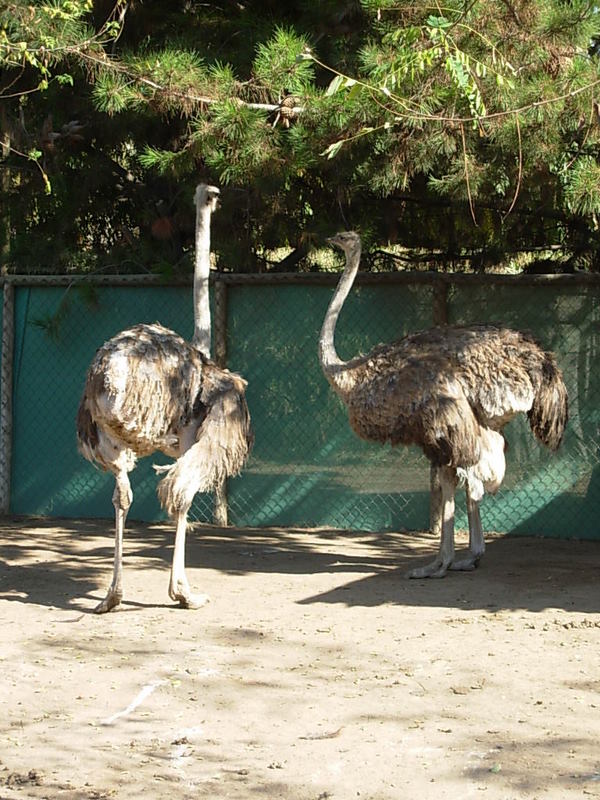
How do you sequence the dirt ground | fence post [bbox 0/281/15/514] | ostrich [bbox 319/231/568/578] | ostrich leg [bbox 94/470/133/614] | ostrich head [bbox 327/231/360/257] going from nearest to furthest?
the dirt ground
ostrich leg [bbox 94/470/133/614]
ostrich [bbox 319/231/568/578]
ostrich head [bbox 327/231/360/257]
fence post [bbox 0/281/15/514]

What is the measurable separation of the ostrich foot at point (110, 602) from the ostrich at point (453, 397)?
178 cm

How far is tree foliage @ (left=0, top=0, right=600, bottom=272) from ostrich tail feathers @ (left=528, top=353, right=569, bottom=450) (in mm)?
1033

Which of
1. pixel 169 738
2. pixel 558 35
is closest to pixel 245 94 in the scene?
pixel 558 35

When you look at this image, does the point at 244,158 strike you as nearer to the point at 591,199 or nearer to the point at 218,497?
the point at 591,199

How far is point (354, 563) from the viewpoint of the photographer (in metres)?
8.11

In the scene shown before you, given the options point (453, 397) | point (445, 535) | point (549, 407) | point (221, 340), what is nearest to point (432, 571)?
point (445, 535)

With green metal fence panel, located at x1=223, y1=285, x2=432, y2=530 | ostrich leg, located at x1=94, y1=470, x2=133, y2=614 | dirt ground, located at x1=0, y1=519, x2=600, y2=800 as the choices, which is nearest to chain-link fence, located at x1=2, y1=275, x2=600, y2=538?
green metal fence panel, located at x1=223, y1=285, x2=432, y2=530

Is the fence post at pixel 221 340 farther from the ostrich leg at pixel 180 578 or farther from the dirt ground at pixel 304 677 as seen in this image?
the ostrich leg at pixel 180 578

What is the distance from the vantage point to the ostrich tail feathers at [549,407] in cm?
744

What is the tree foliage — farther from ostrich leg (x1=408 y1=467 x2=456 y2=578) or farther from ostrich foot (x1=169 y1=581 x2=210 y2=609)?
ostrich foot (x1=169 y1=581 x2=210 y2=609)

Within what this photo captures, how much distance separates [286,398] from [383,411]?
218 centimetres

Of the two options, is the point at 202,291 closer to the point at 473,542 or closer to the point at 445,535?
the point at 445,535

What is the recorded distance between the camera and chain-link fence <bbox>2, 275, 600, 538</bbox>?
28.8ft

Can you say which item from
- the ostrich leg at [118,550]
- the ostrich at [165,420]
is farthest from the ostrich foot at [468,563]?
the ostrich leg at [118,550]
